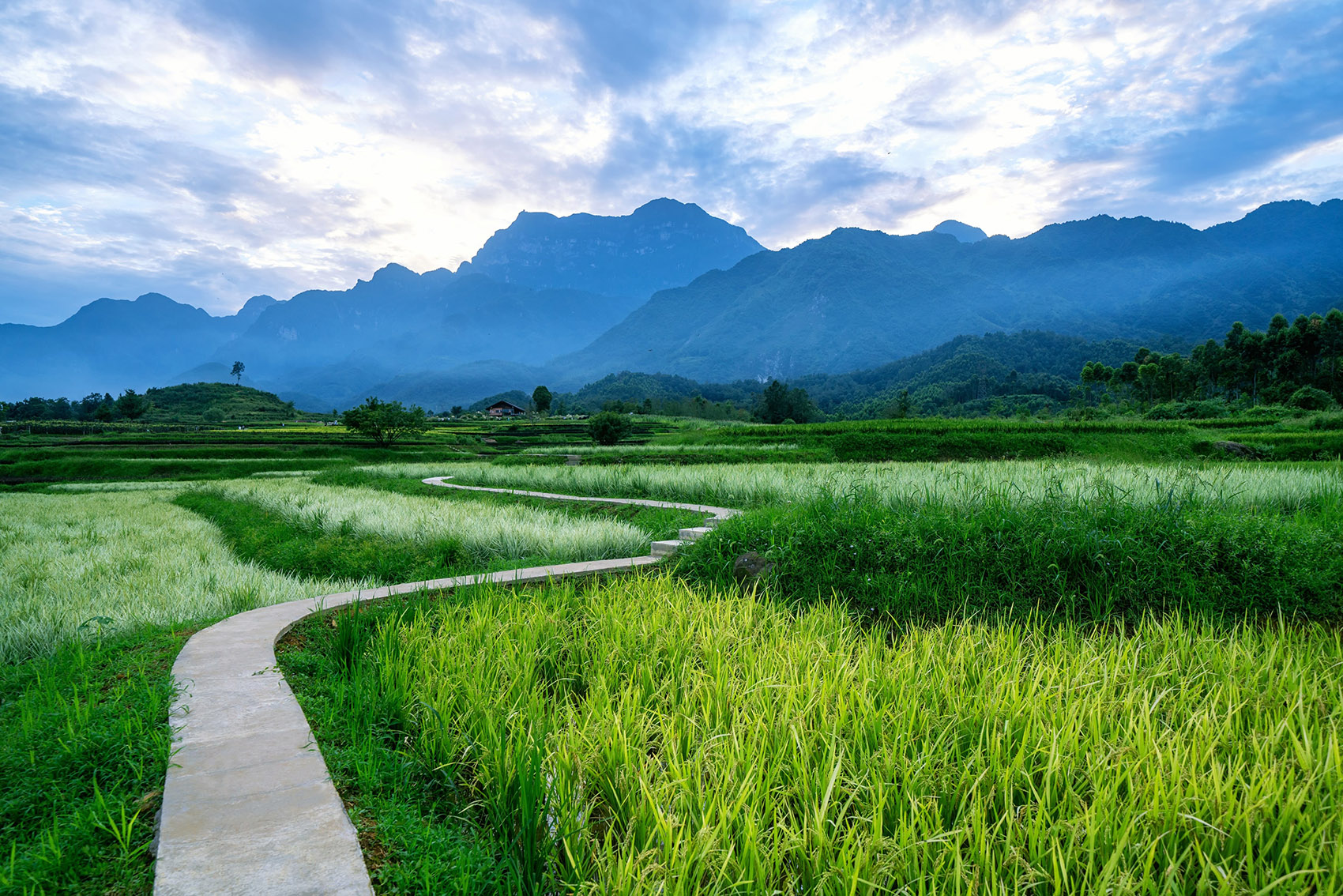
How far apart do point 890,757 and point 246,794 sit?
8.59 ft

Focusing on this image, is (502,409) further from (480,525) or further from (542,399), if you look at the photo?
(480,525)

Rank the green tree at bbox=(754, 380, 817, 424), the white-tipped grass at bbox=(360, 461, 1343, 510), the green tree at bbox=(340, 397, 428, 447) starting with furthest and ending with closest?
1. the green tree at bbox=(754, 380, 817, 424)
2. the green tree at bbox=(340, 397, 428, 447)
3. the white-tipped grass at bbox=(360, 461, 1343, 510)

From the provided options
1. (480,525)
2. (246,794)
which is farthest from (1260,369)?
(246,794)

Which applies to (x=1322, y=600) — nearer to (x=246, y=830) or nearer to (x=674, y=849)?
(x=674, y=849)

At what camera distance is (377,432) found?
46.7 meters

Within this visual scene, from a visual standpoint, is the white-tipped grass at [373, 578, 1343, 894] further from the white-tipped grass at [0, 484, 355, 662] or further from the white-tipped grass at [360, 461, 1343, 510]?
the white-tipped grass at [360, 461, 1343, 510]

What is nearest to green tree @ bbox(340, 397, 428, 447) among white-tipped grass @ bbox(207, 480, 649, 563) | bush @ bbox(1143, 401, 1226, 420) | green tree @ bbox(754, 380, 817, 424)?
white-tipped grass @ bbox(207, 480, 649, 563)

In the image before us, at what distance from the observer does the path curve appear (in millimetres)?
2049

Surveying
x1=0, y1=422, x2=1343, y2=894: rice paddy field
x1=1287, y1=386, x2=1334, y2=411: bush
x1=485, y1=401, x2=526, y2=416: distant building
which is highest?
x1=485, y1=401, x2=526, y2=416: distant building

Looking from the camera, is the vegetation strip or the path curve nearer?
the path curve

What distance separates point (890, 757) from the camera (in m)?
2.50

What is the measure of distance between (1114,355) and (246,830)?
14202 cm

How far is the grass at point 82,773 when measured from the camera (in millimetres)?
2137

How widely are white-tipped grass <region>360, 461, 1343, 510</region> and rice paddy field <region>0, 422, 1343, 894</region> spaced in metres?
0.82
